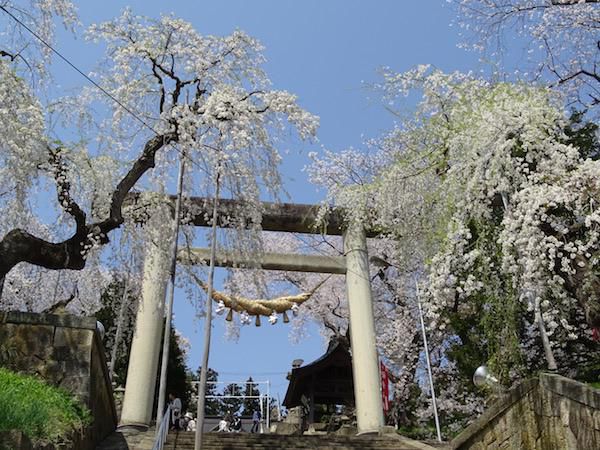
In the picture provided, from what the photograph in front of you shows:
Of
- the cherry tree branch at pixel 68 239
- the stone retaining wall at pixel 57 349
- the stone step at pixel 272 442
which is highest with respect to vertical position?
the cherry tree branch at pixel 68 239

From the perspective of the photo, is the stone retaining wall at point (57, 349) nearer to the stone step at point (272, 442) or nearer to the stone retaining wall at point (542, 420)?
the stone step at point (272, 442)

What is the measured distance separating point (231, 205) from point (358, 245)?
3933 millimetres

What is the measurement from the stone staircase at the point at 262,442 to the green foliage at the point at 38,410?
7.76ft

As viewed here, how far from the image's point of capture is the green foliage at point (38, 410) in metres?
5.07

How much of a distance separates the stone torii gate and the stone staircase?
114 centimetres

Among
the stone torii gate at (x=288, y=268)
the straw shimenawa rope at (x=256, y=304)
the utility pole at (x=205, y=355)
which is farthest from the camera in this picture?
the straw shimenawa rope at (x=256, y=304)

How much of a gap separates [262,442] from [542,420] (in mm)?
5622

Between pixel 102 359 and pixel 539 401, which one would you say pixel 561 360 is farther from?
pixel 102 359

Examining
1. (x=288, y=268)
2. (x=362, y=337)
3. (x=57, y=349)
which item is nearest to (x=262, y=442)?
(x=362, y=337)

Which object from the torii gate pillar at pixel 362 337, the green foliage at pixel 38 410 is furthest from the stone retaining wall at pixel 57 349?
the torii gate pillar at pixel 362 337

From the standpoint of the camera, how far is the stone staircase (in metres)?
9.51

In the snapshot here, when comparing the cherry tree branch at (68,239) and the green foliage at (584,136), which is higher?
the green foliage at (584,136)

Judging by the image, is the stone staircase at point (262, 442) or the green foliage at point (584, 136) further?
the green foliage at point (584, 136)

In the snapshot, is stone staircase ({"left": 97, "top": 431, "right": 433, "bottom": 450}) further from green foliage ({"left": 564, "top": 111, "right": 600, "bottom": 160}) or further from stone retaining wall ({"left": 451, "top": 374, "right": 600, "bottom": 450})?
green foliage ({"left": 564, "top": 111, "right": 600, "bottom": 160})
